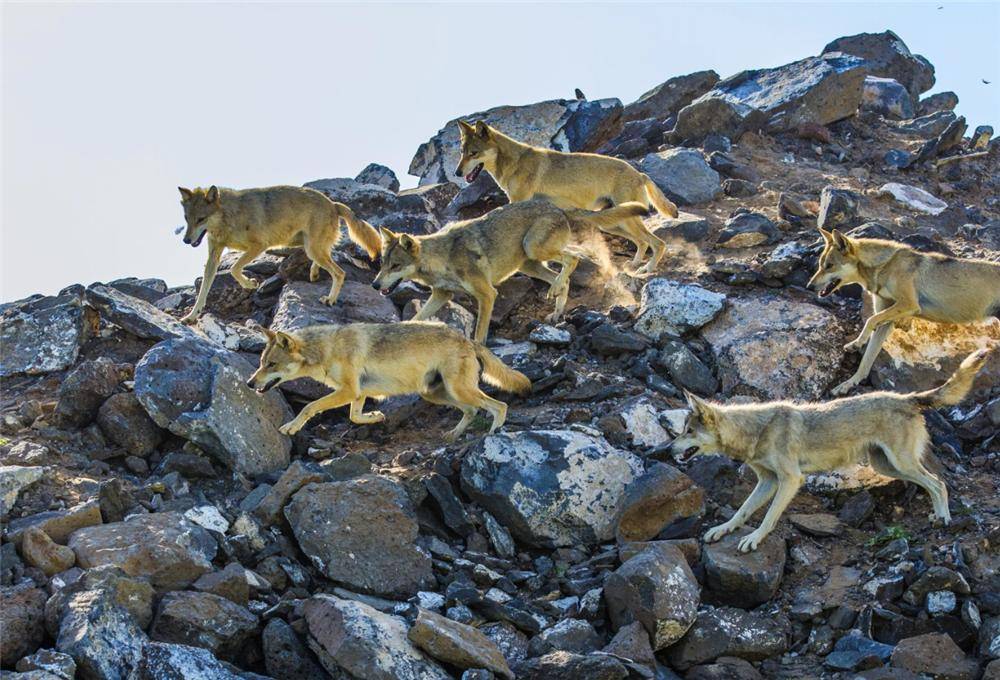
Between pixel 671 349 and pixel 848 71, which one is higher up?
pixel 848 71

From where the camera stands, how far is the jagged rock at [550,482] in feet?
34.7

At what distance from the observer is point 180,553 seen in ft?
29.3

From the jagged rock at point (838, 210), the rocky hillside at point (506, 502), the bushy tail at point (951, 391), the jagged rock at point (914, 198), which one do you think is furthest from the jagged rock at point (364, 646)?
the jagged rock at point (914, 198)

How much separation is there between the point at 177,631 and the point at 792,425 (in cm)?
595

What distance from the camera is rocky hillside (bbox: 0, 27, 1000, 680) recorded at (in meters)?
8.34

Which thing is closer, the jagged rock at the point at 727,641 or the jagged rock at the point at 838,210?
the jagged rock at the point at 727,641

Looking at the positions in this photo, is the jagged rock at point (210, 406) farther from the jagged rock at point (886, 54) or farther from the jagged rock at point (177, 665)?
the jagged rock at point (886, 54)

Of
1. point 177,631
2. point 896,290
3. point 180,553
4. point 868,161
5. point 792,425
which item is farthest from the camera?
point 868,161

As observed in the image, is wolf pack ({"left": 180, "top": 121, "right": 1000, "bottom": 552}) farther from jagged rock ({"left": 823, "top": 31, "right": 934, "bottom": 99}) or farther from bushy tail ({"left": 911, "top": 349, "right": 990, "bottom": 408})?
jagged rock ({"left": 823, "top": 31, "right": 934, "bottom": 99})

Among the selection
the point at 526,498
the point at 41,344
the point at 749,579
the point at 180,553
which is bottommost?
the point at 749,579

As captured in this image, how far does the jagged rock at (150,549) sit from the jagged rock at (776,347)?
6776mm

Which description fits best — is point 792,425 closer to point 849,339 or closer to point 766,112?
point 849,339

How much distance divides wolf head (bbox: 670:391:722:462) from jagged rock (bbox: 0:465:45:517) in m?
6.15

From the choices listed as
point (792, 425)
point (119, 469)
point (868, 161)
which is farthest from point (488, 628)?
point (868, 161)
